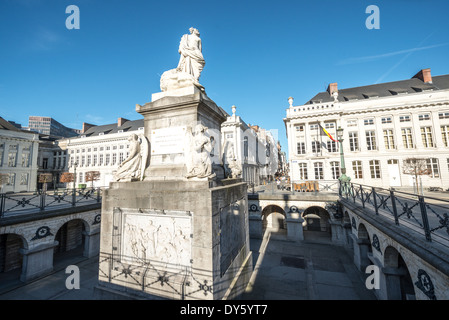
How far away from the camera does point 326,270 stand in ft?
30.5

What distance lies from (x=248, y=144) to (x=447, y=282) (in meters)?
35.0

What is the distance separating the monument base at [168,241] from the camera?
4324mm

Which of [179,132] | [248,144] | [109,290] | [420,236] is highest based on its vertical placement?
[248,144]

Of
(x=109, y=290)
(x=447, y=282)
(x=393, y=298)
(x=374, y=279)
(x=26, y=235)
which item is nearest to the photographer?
(x=447, y=282)

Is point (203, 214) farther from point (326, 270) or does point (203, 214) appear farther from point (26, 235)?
point (26, 235)

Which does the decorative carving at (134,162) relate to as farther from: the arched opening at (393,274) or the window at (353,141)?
the window at (353,141)

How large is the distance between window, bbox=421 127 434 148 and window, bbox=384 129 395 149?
3343 millimetres

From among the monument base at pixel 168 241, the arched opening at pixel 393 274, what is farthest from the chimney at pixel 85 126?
the arched opening at pixel 393 274

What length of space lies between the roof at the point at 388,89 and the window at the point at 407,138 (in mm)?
6287

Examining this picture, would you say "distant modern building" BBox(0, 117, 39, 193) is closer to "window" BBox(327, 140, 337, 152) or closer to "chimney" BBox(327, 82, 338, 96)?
"window" BBox(327, 140, 337, 152)

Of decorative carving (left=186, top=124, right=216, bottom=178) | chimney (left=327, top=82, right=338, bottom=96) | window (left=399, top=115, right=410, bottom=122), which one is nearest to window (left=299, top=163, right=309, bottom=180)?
window (left=399, top=115, right=410, bottom=122)

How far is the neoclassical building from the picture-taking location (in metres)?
24.1
